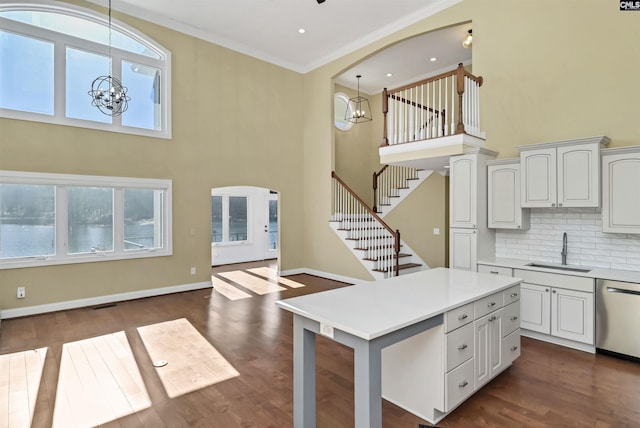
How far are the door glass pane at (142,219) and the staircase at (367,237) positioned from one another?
3651 mm

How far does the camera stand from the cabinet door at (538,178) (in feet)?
13.8

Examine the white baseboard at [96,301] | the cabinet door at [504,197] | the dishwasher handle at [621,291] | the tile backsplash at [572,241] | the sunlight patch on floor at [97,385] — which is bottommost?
the sunlight patch on floor at [97,385]

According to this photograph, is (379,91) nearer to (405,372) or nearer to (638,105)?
(638,105)

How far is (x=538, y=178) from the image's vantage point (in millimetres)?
4312

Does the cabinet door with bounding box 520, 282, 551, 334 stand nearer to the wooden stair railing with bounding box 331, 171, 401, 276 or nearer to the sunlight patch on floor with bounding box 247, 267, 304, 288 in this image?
the wooden stair railing with bounding box 331, 171, 401, 276

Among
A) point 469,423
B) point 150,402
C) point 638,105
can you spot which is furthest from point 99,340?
point 638,105

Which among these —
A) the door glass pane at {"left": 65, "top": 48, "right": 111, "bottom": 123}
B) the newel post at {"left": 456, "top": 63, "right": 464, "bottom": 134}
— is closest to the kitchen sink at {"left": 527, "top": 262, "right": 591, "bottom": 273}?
the newel post at {"left": 456, "top": 63, "right": 464, "bottom": 134}

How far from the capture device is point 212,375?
3.31 meters

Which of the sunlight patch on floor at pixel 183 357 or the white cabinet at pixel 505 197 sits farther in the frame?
the white cabinet at pixel 505 197

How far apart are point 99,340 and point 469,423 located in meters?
4.17

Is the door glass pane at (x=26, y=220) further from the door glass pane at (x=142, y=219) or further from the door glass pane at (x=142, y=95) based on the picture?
the door glass pane at (x=142, y=95)

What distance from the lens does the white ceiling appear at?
5.92 metres

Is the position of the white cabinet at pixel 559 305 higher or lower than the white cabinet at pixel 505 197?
lower

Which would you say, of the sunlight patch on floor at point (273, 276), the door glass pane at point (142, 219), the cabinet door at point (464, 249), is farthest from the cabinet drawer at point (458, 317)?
the door glass pane at point (142, 219)
